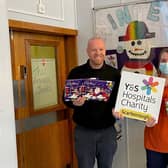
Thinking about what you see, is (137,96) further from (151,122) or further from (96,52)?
(96,52)

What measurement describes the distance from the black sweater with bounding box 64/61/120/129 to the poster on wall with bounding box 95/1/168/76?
0.73 m

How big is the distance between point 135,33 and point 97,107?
3.60 ft

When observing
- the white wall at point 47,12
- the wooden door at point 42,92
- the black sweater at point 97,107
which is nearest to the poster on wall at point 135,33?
the white wall at point 47,12

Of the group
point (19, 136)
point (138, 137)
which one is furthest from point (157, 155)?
point (19, 136)

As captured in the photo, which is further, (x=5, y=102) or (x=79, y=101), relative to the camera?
(x=79, y=101)

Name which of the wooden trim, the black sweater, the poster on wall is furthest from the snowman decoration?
the black sweater

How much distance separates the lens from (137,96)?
102 inches

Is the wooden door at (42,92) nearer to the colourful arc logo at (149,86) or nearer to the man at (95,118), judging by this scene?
the man at (95,118)

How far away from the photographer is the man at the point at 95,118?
272cm

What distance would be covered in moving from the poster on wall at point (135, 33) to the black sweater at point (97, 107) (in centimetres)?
73

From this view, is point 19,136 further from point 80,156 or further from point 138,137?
point 138,137

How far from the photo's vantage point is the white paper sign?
8.36 ft

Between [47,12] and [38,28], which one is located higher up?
[47,12]

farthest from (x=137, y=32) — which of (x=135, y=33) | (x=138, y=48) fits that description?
(x=138, y=48)
